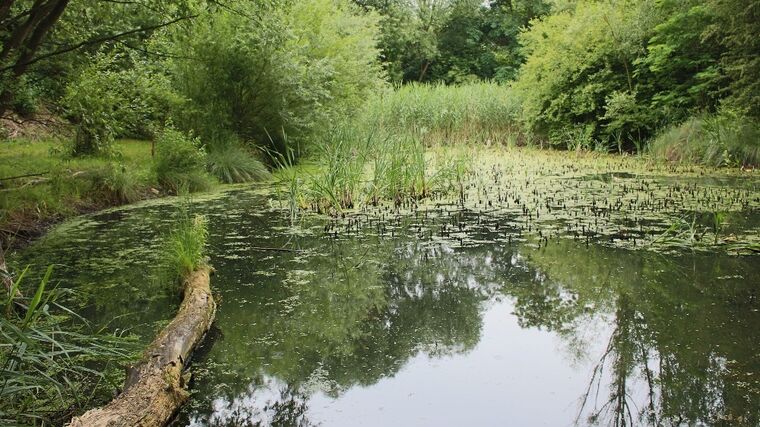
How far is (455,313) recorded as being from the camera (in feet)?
13.8

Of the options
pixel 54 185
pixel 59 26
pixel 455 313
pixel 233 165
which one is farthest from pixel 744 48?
pixel 54 185

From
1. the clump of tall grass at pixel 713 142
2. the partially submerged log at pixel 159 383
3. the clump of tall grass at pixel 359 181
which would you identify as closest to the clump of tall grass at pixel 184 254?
the partially submerged log at pixel 159 383

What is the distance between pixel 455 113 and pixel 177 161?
9.06m

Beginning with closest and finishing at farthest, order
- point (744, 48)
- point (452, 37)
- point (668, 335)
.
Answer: point (668, 335)
point (744, 48)
point (452, 37)

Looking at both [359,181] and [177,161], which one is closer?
[359,181]

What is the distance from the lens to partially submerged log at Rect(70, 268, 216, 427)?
249 cm

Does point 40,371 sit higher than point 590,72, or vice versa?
point 590,72

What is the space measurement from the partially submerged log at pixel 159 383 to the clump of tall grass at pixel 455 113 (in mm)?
13043

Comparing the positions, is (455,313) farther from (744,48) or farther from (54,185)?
(744,48)

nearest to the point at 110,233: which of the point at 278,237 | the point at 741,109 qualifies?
the point at 278,237

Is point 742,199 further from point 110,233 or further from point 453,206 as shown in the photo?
point 110,233

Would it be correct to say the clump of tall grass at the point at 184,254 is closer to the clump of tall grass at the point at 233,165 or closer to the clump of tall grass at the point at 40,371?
the clump of tall grass at the point at 40,371

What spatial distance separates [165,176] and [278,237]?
3920 mm

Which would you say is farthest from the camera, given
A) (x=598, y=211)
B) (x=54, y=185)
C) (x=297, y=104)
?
(x=297, y=104)
